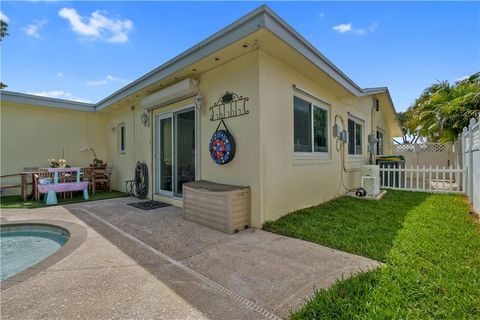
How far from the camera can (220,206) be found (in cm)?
400

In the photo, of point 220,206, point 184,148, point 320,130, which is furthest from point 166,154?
point 320,130

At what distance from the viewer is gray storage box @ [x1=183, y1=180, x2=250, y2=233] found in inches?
154

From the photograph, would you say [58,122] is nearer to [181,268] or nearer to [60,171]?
[60,171]

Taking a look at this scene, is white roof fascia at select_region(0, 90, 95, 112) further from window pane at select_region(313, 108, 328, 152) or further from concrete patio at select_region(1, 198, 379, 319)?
window pane at select_region(313, 108, 328, 152)

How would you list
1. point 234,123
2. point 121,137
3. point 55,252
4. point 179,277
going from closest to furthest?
point 179,277, point 55,252, point 234,123, point 121,137

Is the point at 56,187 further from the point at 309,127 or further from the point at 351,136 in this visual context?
the point at 351,136

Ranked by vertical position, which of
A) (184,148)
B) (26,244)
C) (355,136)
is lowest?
(26,244)

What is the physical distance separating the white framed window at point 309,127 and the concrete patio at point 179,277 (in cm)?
241

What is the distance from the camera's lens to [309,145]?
576 centimetres

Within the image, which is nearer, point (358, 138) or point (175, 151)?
point (175, 151)

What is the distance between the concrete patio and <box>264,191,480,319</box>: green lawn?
0.23 meters

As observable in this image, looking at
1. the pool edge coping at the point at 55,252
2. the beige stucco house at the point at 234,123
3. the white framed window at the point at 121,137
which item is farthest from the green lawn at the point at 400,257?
the white framed window at the point at 121,137

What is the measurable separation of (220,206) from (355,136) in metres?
6.91

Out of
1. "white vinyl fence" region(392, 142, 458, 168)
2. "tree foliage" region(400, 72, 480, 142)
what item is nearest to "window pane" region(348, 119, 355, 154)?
"tree foliage" region(400, 72, 480, 142)
